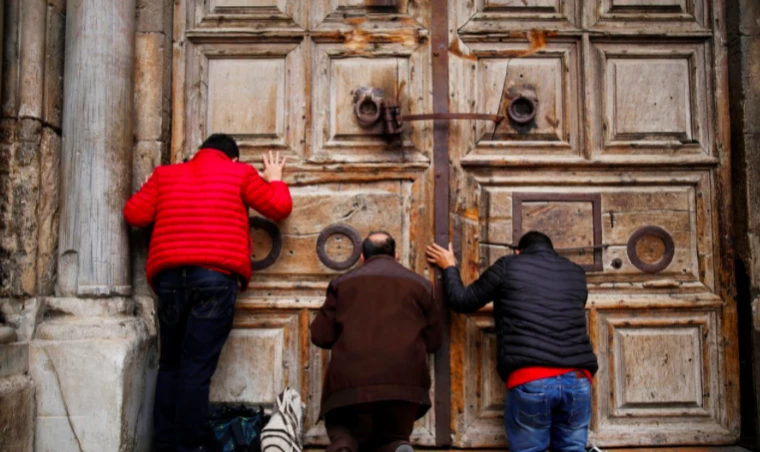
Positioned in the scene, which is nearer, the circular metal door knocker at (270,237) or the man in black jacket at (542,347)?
the man in black jacket at (542,347)

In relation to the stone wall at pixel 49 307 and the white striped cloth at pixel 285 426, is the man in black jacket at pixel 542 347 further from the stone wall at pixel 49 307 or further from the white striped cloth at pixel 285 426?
the stone wall at pixel 49 307

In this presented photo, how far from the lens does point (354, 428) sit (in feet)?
11.5

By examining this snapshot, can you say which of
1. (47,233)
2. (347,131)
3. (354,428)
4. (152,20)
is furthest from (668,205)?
(47,233)

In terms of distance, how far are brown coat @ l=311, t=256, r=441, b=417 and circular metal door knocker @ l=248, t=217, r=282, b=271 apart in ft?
2.16

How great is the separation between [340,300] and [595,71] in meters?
2.22

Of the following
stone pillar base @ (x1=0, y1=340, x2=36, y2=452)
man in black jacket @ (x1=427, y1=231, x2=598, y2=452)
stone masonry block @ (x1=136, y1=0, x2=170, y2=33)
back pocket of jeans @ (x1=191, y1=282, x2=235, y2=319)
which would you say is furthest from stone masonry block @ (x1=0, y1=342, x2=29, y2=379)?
man in black jacket @ (x1=427, y1=231, x2=598, y2=452)

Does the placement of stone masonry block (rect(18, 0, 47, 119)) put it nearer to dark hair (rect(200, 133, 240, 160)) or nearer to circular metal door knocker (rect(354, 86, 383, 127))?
dark hair (rect(200, 133, 240, 160))

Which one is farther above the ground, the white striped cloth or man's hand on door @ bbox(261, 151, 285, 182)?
man's hand on door @ bbox(261, 151, 285, 182)

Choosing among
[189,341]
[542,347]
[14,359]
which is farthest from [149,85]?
[542,347]

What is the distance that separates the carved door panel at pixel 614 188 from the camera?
4051 millimetres

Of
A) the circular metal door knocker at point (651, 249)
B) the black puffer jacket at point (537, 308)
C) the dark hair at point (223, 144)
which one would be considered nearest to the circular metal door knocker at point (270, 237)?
the dark hair at point (223, 144)

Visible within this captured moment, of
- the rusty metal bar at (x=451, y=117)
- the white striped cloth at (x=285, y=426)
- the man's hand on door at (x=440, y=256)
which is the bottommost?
the white striped cloth at (x=285, y=426)

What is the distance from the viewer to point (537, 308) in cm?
348

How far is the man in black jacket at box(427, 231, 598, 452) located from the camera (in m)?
3.40
